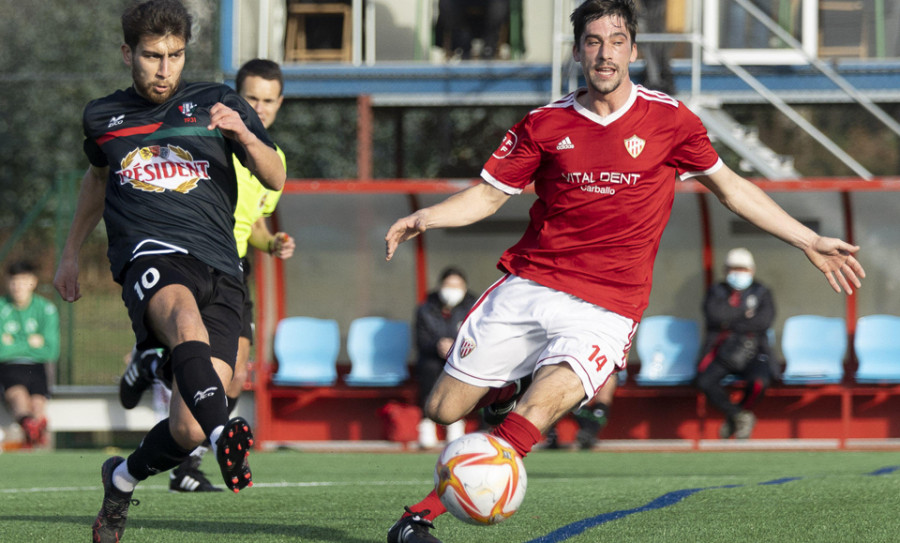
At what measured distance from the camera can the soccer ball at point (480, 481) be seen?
4.09 meters

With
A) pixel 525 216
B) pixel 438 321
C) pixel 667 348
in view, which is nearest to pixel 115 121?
pixel 438 321

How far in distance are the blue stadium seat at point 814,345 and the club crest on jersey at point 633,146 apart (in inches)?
319

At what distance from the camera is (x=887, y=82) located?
15.0 meters

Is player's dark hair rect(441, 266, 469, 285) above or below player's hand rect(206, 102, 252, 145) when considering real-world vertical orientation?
below

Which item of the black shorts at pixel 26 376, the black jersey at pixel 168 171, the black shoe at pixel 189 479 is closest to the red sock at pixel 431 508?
the black jersey at pixel 168 171

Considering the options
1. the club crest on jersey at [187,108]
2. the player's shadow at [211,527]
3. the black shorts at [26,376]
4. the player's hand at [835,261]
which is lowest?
the black shorts at [26,376]

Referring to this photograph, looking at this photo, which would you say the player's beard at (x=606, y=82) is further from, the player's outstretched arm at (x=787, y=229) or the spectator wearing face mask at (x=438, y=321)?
the spectator wearing face mask at (x=438, y=321)

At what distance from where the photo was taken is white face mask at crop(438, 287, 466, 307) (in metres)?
12.0

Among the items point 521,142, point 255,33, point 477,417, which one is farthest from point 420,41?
point 521,142

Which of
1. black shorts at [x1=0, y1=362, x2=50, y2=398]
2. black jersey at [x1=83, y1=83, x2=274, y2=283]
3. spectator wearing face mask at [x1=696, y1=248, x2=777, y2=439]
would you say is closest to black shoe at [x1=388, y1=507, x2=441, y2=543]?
black jersey at [x1=83, y1=83, x2=274, y2=283]

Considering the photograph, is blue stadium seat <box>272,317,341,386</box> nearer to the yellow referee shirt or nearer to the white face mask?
the white face mask

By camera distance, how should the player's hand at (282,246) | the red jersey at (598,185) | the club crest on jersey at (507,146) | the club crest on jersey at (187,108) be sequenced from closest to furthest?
the club crest on jersey at (187,108)
the red jersey at (598,185)
the club crest on jersey at (507,146)
the player's hand at (282,246)

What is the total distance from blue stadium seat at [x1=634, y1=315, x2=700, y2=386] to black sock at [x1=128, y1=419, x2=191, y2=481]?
8454 mm

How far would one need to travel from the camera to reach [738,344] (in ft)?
39.2
